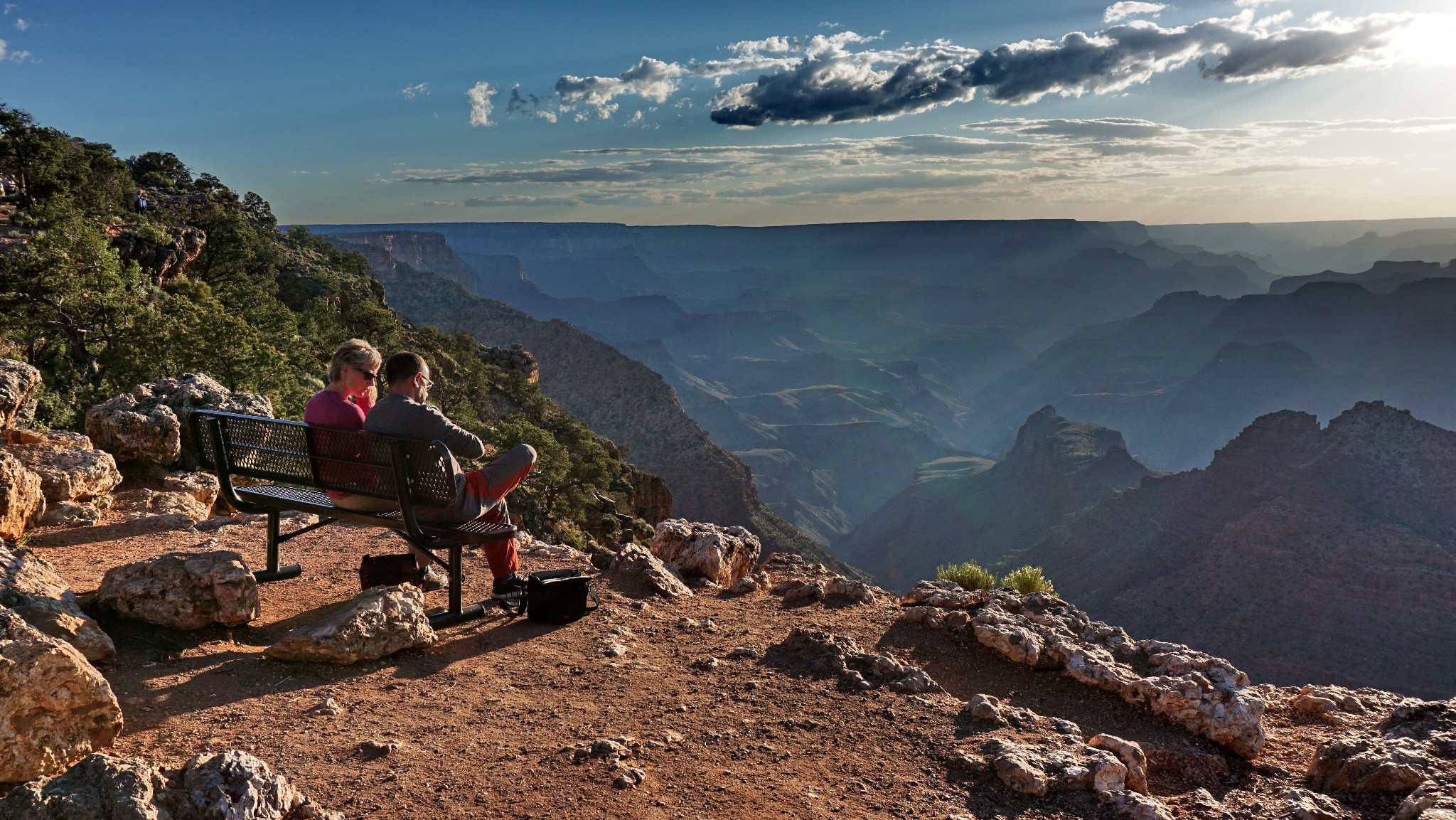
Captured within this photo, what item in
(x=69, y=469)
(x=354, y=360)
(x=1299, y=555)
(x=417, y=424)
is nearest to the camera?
(x=417, y=424)

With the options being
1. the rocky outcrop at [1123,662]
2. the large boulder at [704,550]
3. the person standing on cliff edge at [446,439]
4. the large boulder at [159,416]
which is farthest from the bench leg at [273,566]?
the rocky outcrop at [1123,662]

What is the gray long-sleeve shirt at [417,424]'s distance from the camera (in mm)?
5258

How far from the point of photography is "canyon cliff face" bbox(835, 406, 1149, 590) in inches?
4530

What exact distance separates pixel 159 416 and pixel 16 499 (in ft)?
9.23

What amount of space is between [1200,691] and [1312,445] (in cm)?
8759

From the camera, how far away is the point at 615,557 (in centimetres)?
797

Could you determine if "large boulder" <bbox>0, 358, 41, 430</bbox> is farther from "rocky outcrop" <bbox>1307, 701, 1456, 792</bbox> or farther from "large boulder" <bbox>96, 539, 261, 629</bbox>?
"rocky outcrop" <bbox>1307, 701, 1456, 792</bbox>

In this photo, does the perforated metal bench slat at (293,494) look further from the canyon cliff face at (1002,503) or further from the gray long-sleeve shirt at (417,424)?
the canyon cliff face at (1002,503)

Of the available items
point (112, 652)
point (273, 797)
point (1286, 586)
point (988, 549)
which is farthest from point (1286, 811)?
point (988, 549)

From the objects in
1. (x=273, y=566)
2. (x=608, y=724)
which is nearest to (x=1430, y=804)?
(x=608, y=724)

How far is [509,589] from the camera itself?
20.2 feet

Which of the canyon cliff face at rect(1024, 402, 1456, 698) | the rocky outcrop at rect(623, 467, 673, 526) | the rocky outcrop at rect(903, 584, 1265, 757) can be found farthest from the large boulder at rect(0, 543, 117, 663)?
the canyon cliff face at rect(1024, 402, 1456, 698)

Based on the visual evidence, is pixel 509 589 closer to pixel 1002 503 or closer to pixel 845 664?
pixel 845 664

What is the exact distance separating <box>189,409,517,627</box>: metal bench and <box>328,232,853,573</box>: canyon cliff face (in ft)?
210
